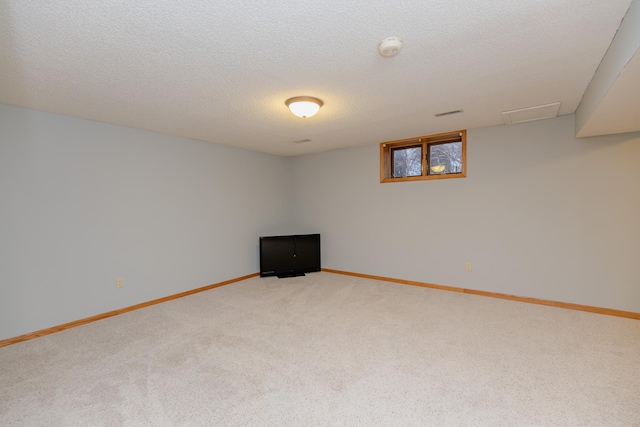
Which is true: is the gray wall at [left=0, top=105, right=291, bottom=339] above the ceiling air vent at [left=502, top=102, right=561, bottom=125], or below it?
below

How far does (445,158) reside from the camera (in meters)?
4.27

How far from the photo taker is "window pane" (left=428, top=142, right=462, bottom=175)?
415 cm

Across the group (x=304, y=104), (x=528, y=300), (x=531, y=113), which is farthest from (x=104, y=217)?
(x=528, y=300)

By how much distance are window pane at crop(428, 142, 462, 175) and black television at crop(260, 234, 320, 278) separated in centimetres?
226

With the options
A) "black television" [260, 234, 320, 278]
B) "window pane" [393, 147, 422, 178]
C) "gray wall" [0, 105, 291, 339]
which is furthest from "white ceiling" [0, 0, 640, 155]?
"black television" [260, 234, 320, 278]

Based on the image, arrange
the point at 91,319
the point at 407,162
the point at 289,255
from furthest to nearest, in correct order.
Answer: the point at 289,255 → the point at 407,162 → the point at 91,319

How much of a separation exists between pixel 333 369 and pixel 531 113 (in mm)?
3367

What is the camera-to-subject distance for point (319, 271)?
5367 mm

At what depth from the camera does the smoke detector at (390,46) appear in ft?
5.71

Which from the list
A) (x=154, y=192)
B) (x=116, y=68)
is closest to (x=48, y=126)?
(x=154, y=192)

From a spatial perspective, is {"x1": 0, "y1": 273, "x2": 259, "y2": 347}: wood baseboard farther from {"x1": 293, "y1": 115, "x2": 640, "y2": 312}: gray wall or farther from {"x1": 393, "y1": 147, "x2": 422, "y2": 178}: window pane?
{"x1": 393, "y1": 147, "x2": 422, "y2": 178}: window pane

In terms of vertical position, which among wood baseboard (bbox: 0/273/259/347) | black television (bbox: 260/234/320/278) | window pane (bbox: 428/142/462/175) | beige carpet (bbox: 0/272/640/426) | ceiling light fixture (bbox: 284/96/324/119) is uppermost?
ceiling light fixture (bbox: 284/96/324/119)

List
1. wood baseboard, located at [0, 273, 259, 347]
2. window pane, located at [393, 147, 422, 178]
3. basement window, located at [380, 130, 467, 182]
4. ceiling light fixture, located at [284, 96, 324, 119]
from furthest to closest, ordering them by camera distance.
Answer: window pane, located at [393, 147, 422, 178], basement window, located at [380, 130, 467, 182], wood baseboard, located at [0, 273, 259, 347], ceiling light fixture, located at [284, 96, 324, 119]

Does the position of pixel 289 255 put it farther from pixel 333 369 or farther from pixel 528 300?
pixel 528 300
